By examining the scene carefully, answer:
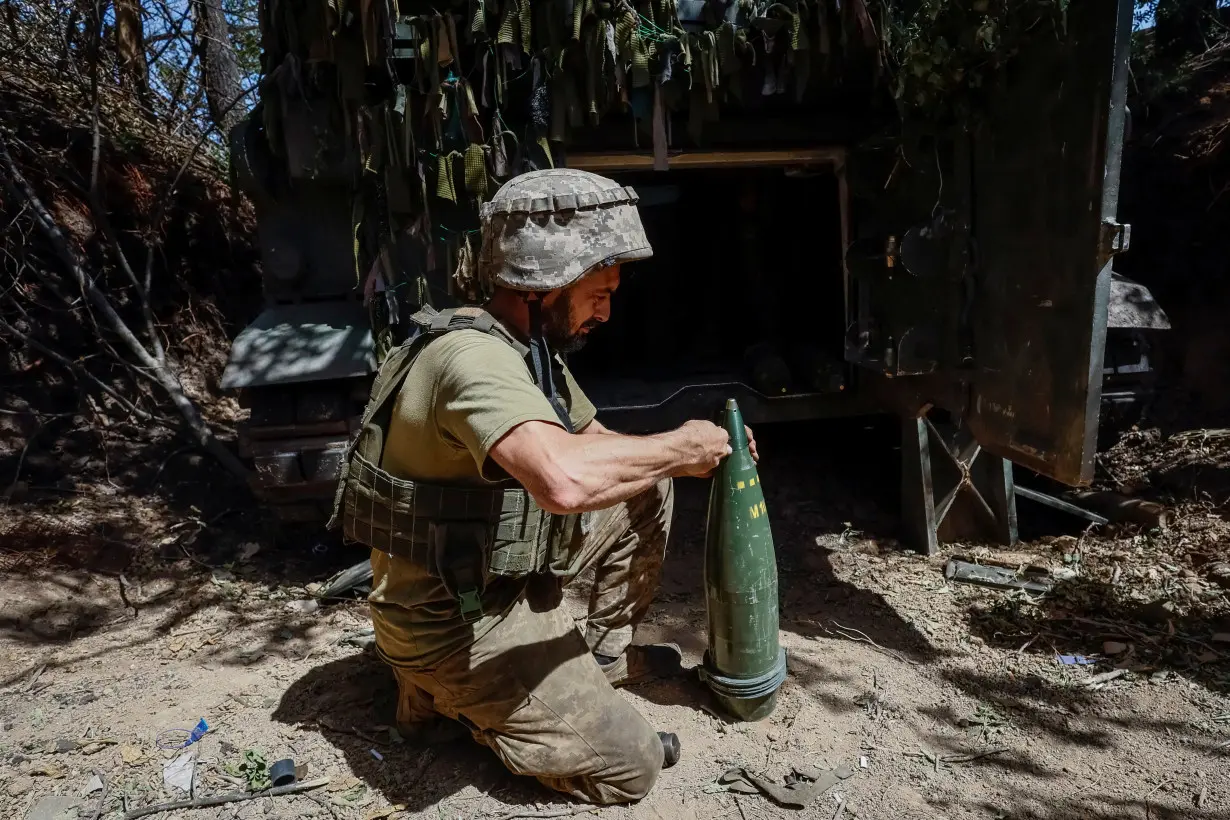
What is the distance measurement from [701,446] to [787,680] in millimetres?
1209

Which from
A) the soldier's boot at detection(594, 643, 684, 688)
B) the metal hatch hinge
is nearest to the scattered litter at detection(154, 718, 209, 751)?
the soldier's boot at detection(594, 643, 684, 688)

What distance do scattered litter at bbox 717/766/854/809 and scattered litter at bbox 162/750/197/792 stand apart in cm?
156

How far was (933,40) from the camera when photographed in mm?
3361

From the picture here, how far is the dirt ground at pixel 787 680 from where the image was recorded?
245cm

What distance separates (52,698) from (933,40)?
411 cm

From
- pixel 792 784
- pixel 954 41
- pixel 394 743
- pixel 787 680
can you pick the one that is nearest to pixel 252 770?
pixel 394 743

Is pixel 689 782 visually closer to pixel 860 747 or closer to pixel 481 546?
pixel 860 747

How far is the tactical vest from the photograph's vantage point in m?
2.25

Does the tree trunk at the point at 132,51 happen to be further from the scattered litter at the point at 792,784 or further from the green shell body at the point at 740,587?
the scattered litter at the point at 792,784

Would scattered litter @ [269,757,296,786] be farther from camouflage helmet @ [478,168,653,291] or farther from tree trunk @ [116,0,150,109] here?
tree trunk @ [116,0,150,109]

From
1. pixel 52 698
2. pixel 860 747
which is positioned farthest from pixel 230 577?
pixel 860 747

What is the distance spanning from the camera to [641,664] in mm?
3041

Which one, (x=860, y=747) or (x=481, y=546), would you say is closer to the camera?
(x=481, y=546)

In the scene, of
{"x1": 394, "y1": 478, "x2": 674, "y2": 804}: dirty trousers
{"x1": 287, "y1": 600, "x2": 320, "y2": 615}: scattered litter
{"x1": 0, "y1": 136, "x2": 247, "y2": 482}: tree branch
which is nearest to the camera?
{"x1": 394, "y1": 478, "x2": 674, "y2": 804}: dirty trousers
